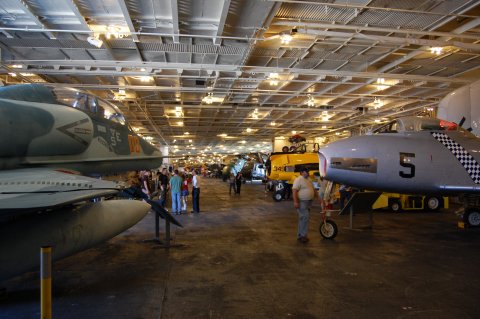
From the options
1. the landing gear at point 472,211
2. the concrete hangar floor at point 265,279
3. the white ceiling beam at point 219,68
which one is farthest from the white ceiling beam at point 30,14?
the landing gear at point 472,211

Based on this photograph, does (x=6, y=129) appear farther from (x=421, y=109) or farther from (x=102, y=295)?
(x=421, y=109)

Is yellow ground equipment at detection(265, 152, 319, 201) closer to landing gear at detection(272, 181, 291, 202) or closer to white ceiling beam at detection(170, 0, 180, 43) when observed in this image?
landing gear at detection(272, 181, 291, 202)

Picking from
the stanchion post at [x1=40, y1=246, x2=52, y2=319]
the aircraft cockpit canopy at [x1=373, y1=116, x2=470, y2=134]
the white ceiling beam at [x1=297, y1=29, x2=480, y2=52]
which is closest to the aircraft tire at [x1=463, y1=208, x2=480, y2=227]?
the aircraft cockpit canopy at [x1=373, y1=116, x2=470, y2=134]

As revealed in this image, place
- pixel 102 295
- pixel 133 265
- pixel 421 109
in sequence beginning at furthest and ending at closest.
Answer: pixel 421 109, pixel 133 265, pixel 102 295

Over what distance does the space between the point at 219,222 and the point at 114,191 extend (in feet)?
25.7

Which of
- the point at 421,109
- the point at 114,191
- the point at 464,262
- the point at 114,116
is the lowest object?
the point at 464,262

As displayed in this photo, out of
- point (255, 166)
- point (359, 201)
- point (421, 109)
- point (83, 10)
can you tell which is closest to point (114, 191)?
point (83, 10)

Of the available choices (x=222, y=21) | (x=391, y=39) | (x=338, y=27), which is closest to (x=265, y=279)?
(x=222, y=21)

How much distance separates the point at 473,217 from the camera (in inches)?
418

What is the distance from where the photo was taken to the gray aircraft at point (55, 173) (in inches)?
156

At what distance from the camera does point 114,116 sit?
671cm

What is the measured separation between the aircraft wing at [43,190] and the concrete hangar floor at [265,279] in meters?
1.54

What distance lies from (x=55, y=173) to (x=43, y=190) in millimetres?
692

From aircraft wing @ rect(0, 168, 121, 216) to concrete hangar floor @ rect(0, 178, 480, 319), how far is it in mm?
1535
